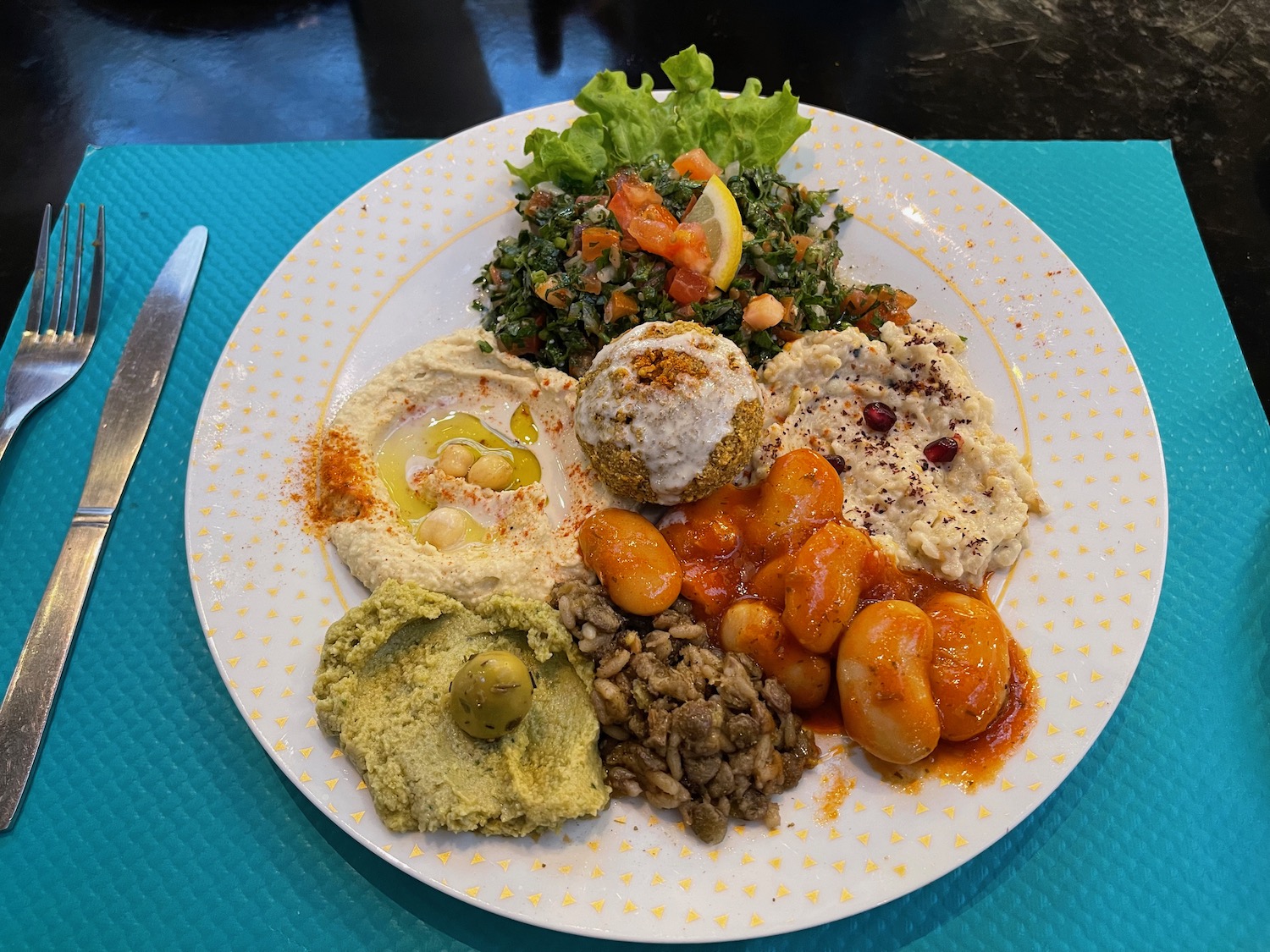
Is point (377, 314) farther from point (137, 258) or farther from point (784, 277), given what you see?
point (784, 277)

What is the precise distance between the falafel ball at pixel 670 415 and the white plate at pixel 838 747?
1.23 metres

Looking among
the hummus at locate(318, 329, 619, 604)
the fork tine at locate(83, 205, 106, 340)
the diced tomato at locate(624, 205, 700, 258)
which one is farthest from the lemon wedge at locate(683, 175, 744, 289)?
the fork tine at locate(83, 205, 106, 340)

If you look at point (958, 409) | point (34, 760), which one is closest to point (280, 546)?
point (34, 760)

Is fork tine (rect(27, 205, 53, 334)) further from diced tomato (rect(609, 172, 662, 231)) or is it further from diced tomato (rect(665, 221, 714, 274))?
diced tomato (rect(665, 221, 714, 274))

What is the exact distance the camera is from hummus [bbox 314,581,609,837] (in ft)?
9.91

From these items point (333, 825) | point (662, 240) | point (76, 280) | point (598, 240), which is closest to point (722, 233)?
point (662, 240)

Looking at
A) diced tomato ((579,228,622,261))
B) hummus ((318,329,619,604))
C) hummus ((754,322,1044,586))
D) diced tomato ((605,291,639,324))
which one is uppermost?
diced tomato ((579,228,622,261))

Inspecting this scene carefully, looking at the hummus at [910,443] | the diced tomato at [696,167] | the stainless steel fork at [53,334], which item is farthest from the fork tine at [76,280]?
the hummus at [910,443]

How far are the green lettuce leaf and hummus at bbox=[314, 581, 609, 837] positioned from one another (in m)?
2.50

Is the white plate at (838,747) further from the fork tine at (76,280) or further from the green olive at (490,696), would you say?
the fork tine at (76,280)

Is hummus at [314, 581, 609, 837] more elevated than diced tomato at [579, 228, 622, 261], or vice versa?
diced tomato at [579, 228, 622, 261]

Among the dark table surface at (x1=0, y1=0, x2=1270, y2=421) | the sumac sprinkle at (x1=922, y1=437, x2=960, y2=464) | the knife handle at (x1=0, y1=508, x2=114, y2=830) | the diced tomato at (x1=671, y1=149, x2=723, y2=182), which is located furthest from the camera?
the dark table surface at (x1=0, y1=0, x2=1270, y2=421)

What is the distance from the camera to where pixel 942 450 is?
12.3 ft

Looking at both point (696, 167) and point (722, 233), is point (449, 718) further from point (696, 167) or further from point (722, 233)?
point (696, 167)
